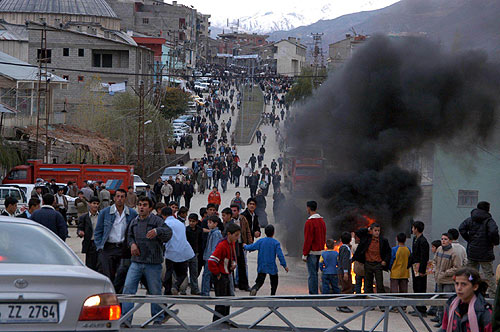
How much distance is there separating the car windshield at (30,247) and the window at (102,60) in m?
61.9

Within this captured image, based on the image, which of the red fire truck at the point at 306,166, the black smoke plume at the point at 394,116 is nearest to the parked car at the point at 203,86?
the red fire truck at the point at 306,166

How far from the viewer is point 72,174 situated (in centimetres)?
3181

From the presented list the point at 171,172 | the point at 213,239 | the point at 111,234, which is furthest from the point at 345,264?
the point at 171,172

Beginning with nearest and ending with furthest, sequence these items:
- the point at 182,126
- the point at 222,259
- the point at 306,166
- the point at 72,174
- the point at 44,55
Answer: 1. the point at 222,259
2. the point at 306,166
3. the point at 72,174
4. the point at 44,55
5. the point at 182,126

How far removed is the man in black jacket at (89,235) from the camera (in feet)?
37.5

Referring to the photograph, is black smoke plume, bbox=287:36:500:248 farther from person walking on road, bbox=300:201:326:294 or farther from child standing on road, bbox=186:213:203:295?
child standing on road, bbox=186:213:203:295

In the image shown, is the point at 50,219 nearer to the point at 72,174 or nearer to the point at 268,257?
the point at 268,257

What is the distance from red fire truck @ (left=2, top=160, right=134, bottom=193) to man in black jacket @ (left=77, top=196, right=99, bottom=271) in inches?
771

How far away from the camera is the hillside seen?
72.6 ft

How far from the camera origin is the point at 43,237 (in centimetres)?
598

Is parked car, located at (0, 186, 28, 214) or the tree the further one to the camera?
the tree

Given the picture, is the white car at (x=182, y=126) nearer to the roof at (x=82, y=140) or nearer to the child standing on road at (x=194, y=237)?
the roof at (x=82, y=140)

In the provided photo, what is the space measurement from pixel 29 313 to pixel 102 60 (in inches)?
2501

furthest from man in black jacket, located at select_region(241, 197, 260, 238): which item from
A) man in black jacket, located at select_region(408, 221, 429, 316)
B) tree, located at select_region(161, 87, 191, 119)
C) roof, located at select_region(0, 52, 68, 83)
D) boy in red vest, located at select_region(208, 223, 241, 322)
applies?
tree, located at select_region(161, 87, 191, 119)
